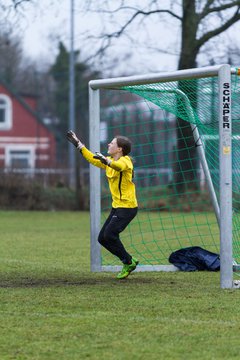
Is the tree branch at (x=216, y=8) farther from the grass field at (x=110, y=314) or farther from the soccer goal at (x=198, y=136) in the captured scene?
the grass field at (x=110, y=314)

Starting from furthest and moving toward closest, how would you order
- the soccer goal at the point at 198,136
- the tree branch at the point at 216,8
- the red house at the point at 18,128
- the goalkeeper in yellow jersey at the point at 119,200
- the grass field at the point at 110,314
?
the red house at the point at 18,128 < the tree branch at the point at 216,8 < the goalkeeper in yellow jersey at the point at 119,200 < the soccer goal at the point at 198,136 < the grass field at the point at 110,314

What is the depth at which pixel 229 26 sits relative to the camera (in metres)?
24.9

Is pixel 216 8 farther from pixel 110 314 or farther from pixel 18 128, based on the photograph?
pixel 18 128

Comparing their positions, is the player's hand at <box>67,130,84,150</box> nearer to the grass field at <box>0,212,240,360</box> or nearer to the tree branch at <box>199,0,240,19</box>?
the grass field at <box>0,212,240,360</box>

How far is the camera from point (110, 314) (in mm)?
6934

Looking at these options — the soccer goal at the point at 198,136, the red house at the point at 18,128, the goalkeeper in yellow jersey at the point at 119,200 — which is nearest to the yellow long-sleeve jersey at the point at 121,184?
the goalkeeper in yellow jersey at the point at 119,200

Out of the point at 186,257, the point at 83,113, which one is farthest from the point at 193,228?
the point at 83,113

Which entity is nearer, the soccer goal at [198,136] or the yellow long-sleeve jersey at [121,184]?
the soccer goal at [198,136]

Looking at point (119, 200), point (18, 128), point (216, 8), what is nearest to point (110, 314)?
point (119, 200)

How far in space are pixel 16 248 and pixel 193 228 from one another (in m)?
5.45

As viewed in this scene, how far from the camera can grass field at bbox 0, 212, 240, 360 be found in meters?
5.66

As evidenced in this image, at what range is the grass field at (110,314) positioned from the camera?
566 cm

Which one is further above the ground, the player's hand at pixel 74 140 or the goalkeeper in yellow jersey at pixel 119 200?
the player's hand at pixel 74 140

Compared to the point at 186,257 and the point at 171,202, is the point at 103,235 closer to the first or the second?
the point at 186,257
